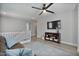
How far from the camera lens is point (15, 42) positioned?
185 cm

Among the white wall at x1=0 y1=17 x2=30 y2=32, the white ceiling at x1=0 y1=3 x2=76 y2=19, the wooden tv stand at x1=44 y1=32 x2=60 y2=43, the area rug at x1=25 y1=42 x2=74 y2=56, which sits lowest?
the area rug at x1=25 y1=42 x2=74 y2=56

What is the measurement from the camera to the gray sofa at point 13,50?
1.77 meters

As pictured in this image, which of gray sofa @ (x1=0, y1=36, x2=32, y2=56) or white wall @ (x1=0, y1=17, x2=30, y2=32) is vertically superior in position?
white wall @ (x1=0, y1=17, x2=30, y2=32)

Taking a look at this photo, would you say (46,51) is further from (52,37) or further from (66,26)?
(66,26)

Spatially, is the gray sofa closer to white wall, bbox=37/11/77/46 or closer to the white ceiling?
the white ceiling

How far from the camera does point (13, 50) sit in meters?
1.79

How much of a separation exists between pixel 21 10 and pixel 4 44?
764mm

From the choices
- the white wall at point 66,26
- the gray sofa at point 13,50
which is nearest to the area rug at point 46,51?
the gray sofa at point 13,50

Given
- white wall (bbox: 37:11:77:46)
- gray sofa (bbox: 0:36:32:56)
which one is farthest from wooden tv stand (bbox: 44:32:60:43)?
gray sofa (bbox: 0:36:32:56)

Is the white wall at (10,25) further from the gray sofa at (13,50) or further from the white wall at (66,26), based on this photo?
the white wall at (66,26)

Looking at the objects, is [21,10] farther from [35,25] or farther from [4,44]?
[4,44]

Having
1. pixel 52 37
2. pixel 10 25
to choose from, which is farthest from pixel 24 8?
pixel 52 37

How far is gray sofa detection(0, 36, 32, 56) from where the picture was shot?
1.77 metres

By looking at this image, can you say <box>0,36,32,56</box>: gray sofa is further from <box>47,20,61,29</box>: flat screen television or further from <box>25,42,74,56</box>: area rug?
<box>47,20,61,29</box>: flat screen television
